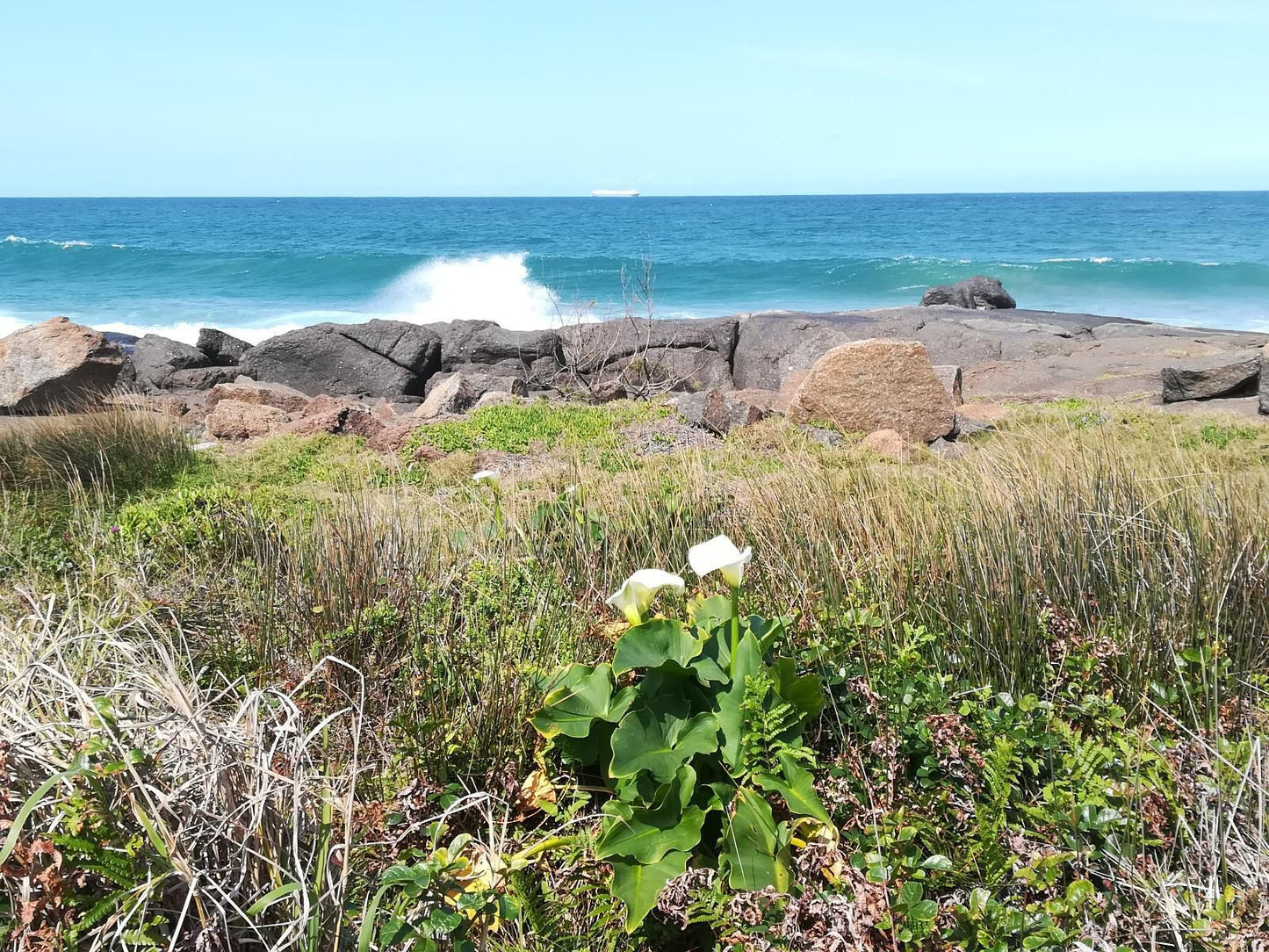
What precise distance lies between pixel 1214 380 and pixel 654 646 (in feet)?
36.2

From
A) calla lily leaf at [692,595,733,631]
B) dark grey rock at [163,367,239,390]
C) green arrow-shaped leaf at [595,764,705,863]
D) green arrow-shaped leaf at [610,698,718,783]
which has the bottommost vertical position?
dark grey rock at [163,367,239,390]

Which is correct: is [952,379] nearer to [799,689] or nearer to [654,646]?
[799,689]

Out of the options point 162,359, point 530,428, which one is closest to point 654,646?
point 530,428

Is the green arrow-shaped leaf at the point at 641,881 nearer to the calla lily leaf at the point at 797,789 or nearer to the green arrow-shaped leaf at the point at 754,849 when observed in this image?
the green arrow-shaped leaf at the point at 754,849

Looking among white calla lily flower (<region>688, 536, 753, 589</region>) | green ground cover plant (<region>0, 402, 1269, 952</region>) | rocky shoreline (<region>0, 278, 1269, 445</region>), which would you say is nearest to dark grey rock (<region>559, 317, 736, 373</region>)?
rocky shoreline (<region>0, 278, 1269, 445</region>)

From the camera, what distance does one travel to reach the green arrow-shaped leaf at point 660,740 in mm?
2473

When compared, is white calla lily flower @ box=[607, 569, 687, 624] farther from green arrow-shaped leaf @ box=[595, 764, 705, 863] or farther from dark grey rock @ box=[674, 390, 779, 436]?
dark grey rock @ box=[674, 390, 779, 436]

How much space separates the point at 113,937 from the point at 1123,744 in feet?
7.91

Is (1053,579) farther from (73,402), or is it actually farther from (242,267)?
(242,267)

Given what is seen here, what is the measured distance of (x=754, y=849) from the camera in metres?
2.38

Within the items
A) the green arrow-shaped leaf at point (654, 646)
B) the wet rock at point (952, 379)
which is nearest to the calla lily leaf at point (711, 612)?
the green arrow-shaped leaf at point (654, 646)

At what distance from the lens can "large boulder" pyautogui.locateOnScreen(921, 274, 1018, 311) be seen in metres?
25.5

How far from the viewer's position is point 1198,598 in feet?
10.8

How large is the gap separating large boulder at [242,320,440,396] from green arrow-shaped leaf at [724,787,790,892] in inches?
609
